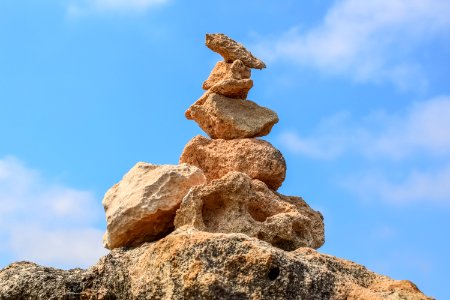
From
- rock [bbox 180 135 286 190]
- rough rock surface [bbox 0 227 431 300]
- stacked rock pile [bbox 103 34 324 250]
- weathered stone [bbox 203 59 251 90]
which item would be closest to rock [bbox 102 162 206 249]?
stacked rock pile [bbox 103 34 324 250]

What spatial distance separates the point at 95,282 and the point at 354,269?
2.53 meters

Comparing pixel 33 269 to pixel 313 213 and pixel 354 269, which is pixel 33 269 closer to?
pixel 354 269

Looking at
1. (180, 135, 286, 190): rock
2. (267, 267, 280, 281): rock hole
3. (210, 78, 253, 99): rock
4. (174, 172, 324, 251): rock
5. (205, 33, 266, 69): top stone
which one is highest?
(205, 33, 266, 69): top stone

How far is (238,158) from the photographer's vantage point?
34.5ft

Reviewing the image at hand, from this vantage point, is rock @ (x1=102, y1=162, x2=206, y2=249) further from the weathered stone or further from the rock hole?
the rock hole

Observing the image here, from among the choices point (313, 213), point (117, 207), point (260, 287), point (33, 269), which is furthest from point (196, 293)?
point (313, 213)

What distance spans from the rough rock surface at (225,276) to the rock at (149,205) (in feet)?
5.67

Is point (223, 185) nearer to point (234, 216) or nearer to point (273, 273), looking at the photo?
point (234, 216)

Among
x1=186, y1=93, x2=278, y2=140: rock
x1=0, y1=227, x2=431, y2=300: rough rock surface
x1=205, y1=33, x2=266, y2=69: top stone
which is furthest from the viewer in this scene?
x1=205, y1=33, x2=266, y2=69: top stone

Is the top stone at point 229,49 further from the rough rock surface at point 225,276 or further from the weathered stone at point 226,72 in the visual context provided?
the rough rock surface at point 225,276

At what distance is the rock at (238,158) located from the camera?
10453mm

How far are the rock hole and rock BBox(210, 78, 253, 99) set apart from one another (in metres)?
5.00

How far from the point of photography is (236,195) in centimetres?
920

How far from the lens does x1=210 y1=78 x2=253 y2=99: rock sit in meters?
11.2
